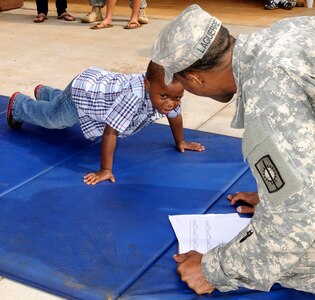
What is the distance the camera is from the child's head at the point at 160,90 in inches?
87.4

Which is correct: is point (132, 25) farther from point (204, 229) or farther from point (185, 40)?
point (185, 40)

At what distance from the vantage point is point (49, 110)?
9.50ft

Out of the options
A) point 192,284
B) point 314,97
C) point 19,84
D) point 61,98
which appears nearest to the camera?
point 314,97

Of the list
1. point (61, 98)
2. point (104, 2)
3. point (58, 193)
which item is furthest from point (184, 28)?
point (104, 2)

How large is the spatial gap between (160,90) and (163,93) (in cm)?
2

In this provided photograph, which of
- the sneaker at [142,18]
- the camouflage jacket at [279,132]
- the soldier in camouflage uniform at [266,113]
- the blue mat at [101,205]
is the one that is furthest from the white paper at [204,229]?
the sneaker at [142,18]

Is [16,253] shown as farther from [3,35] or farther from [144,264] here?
[3,35]

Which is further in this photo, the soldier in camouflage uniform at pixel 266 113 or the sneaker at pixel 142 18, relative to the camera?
the sneaker at pixel 142 18

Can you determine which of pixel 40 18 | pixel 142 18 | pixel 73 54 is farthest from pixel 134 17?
pixel 73 54

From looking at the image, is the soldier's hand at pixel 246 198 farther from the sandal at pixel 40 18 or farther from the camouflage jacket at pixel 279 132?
the sandal at pixel 40 18

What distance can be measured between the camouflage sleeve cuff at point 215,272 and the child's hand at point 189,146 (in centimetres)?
109

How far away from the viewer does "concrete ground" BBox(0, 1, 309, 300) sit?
3.59 meters

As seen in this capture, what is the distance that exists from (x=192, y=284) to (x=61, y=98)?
4.38ft

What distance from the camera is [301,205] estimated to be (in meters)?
1.41
